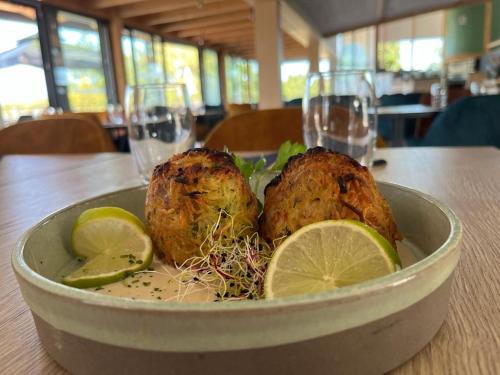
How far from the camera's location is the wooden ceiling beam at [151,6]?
19.2ft

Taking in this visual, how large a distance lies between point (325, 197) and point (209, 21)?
7.45 metres

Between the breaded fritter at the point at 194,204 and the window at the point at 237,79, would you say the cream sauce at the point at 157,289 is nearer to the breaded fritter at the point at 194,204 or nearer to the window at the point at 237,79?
the breaded fritter at the point at 194,204

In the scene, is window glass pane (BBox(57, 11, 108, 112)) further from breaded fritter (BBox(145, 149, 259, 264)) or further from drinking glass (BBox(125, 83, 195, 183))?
breaded fritter (BBox(145, 149, 259, 264))

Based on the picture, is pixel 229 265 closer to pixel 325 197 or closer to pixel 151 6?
pixel 325 197

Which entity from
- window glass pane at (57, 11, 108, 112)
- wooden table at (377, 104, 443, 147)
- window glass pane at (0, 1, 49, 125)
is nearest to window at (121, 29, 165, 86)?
window glass pane at (57, 11, 108, 112)

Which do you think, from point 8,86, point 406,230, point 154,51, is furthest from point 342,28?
point 406,230

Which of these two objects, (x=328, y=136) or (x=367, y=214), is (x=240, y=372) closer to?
(x=367, y=214)

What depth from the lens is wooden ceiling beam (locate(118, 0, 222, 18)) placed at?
586 centimetres

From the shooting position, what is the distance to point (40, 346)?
0.27 m

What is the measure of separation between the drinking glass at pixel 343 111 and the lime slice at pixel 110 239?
1.45 feet

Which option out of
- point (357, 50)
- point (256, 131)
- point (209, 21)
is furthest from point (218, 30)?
point (256, 131)

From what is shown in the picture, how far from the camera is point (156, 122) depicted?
789 mm

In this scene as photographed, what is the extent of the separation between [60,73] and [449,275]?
5808 mm

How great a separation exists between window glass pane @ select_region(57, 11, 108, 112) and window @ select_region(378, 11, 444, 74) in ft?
25.5
